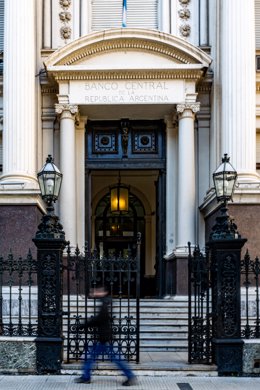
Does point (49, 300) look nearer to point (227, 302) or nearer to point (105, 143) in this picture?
point (227, 302)

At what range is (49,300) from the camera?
1295 cm

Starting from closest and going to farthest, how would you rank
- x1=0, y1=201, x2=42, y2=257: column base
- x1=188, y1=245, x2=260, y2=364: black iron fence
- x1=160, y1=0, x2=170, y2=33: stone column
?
x1=188, y1=245, x2=260, y2=364: black iron fence < x1=0, y1=201, x2=42, y2=257: column base < x1=160, y1=0, x2=170, y2=33: stone column

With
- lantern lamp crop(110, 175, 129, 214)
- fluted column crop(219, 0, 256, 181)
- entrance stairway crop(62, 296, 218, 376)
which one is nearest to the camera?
entrance stairway crop(62, 296, 218, 376)

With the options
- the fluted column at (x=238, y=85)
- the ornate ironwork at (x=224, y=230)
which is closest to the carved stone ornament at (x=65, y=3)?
the fluted column at (x=238, y=85)

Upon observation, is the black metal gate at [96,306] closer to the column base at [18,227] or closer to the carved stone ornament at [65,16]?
the column base at [18,227]

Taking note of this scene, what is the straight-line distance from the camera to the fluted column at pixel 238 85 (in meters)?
18.5

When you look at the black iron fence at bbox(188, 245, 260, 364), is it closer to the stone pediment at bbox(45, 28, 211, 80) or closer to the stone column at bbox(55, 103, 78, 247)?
the stone column at bbox(55, 103, 78, 247)

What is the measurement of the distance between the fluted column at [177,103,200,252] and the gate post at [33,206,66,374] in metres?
6.81

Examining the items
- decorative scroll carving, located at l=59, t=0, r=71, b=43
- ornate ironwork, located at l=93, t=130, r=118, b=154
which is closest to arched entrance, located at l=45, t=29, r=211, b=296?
ornate ironwork, located at l=93, t=130, r=118, b=154

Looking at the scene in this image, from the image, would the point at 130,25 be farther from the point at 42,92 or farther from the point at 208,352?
the point at 208,352

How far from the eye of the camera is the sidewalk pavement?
454 inches

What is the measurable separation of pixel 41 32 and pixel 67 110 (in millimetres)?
2577

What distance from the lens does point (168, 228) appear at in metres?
20.6

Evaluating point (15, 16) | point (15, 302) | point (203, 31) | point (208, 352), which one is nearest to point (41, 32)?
point (15, 16)
